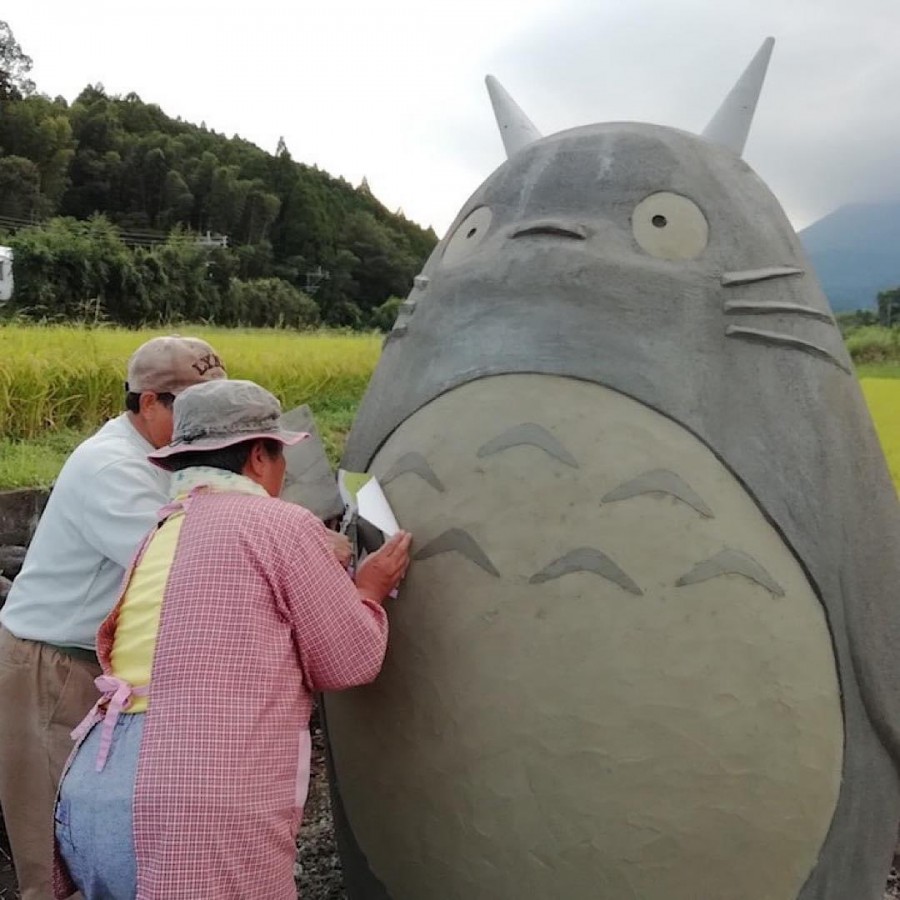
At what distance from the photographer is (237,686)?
171 centimetres

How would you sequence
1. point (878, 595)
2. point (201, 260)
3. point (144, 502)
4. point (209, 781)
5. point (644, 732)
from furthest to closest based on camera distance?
point (201, 260)
point (144, 502)
point (878, 595)
point (644, 732)
point (209, 781)

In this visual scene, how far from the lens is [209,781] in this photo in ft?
5.46

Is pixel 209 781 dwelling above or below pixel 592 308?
below

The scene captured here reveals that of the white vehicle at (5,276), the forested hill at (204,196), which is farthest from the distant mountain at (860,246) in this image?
the white vehicle at (5,276)

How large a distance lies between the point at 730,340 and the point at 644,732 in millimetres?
801

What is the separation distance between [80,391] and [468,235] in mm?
4705

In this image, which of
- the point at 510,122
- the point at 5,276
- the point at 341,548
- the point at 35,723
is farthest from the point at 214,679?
the point at 5,276

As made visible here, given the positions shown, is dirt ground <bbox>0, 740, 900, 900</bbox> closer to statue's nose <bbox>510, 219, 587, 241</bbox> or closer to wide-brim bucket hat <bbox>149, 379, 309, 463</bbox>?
wide-brim bucket hat <bbox>149, 379, 309, 463</bbox>

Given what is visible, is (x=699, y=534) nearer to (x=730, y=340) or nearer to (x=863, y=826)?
(x=730, y=340)

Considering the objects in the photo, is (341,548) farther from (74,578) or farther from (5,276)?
(5,276)

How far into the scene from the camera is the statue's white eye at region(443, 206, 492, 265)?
7.96 ft

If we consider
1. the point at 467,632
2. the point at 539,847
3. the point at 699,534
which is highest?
the point at 699,534

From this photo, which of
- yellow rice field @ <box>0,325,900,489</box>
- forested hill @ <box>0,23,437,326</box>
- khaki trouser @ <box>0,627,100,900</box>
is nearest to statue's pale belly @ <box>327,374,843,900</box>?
khaki trouser @ <box>0,627,100,900</box>

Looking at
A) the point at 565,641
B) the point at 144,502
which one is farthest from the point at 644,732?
the point at 144,502
